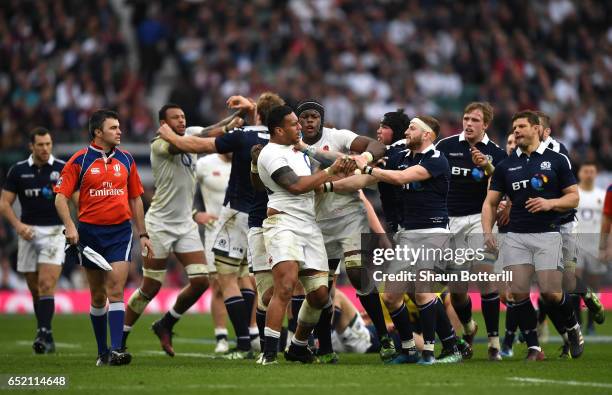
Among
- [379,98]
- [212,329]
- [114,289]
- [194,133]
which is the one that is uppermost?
[379,98]

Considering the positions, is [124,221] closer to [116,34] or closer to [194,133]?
[194,133]

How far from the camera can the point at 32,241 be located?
15.9 m

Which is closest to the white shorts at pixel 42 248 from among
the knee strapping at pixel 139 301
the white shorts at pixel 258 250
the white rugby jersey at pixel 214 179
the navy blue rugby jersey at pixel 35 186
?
the navy blue rugby jersey at pixel 35 186

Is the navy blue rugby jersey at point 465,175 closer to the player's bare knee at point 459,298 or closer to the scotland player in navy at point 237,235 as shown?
the player's bare knee at point 459,298

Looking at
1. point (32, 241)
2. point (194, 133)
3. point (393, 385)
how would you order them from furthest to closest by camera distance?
point (32, 241), point (194, 133), point (393, 385)

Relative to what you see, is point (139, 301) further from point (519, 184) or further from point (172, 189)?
point (519, 184)

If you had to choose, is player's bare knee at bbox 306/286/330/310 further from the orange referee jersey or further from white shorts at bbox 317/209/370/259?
→ the orange referee jersey

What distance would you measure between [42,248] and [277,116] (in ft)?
18.0

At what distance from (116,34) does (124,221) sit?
17.5 metres

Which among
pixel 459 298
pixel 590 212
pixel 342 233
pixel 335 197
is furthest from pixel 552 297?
pixel 590 212

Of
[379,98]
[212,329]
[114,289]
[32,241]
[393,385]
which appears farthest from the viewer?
[379,98]

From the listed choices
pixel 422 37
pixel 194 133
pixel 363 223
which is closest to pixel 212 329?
pixel 194 133

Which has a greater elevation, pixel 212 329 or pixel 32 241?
pixel 32 241

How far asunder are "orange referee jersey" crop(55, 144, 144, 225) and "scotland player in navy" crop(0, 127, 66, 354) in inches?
132
